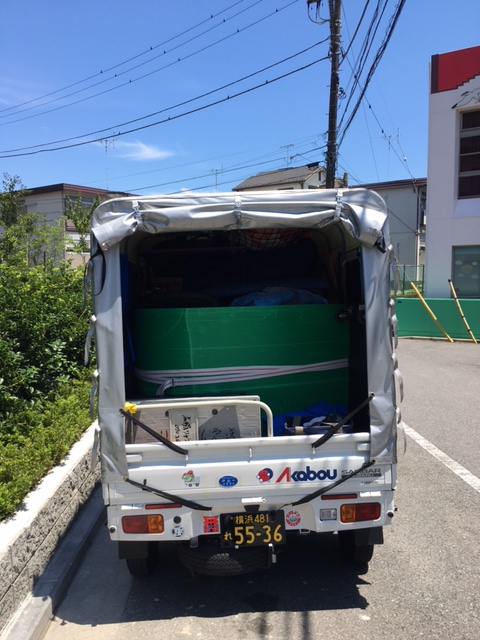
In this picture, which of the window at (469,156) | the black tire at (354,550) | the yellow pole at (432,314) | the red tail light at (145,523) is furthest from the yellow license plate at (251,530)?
the window at (469,156)

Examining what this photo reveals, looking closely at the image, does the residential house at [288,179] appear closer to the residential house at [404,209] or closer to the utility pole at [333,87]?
the residential house at [404,209]

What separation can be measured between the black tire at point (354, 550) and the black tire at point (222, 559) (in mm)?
712

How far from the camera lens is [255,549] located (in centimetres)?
331

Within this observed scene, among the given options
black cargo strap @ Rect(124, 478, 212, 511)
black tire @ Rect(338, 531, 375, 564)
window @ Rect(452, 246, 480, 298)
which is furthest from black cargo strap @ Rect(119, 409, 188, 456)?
window @ Rect(452, 246, 480, 298)

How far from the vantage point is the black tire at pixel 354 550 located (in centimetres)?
368

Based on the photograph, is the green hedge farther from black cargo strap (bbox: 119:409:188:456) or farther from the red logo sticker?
the red logo sticker

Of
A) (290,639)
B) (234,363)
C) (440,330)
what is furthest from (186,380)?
(440,330)

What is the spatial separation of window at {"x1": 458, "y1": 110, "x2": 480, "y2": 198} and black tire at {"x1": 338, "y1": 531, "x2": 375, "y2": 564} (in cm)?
1760

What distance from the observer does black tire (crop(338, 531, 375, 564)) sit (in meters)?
3.68

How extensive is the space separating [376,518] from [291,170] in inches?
1528

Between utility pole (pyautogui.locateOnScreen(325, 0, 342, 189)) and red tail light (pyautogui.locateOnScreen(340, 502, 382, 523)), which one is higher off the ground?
utility pole (pyautogui.locateOnScreen(325, 0, 342, 189))

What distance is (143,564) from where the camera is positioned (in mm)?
3682

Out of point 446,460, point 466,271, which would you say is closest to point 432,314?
point 466,271

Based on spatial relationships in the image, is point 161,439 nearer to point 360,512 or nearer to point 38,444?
point 360,512
